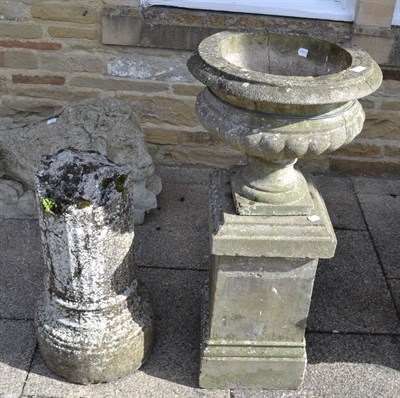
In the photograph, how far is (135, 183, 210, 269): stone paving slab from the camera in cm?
472

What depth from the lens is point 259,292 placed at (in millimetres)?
3488

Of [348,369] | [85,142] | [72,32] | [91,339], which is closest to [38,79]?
[72,32]

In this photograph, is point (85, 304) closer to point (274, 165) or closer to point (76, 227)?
point (76, 227)

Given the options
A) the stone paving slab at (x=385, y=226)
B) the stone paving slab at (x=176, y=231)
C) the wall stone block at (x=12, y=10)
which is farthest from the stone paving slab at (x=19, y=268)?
the stone paving slab at (x=385, y=226)

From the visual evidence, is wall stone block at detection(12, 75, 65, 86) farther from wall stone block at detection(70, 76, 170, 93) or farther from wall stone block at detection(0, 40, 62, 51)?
wall stone block at detection(0, 40, 62, 51)

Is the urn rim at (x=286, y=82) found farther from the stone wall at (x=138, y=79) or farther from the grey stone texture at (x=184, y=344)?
the stone wall at (x=138, y=79)

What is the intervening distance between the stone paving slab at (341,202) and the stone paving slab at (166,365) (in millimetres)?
1446

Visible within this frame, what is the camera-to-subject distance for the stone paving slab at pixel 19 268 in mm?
4232

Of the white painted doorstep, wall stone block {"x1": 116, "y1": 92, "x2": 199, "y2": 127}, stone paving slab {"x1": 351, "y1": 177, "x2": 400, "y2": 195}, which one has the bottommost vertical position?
stone paving slab {"x1": 351, "y1": 177, "x2": 400, "y2": 195}

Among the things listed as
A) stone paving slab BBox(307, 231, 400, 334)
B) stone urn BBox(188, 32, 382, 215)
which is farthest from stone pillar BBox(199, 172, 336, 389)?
stone paving slab BBox(307, 231, 400, 334)

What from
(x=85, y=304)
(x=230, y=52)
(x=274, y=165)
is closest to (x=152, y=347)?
(x=85, y=304)

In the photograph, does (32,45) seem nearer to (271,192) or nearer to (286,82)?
(271,192)

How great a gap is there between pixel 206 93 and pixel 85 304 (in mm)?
1307

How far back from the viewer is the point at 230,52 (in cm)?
354
